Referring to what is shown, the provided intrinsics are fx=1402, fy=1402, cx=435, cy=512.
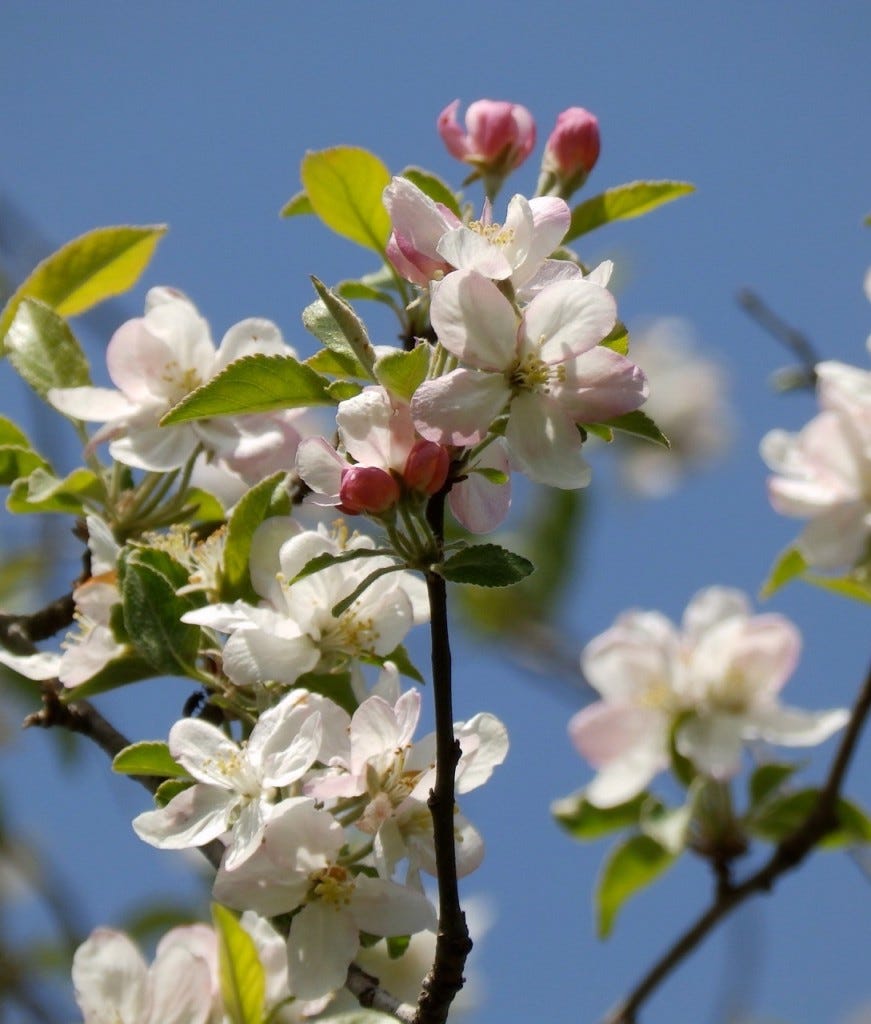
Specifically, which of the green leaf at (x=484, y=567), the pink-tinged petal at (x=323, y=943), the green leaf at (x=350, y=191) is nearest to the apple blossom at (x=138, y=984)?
the pink-tinged petal at (x=323, y=943)

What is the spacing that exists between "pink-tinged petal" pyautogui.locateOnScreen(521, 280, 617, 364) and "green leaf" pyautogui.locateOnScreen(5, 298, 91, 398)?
31.4 inches

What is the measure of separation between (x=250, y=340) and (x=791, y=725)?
1.12m

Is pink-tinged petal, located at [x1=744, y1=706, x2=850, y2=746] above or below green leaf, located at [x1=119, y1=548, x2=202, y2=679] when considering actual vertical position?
below

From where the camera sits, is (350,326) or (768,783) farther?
(768,783)

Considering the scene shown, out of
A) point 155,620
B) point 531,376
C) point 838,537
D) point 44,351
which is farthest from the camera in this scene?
point 838,537

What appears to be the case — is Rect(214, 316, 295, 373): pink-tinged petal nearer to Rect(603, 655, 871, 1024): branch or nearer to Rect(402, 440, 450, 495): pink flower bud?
Rect(402, 440, 450, 495): pink flower bud

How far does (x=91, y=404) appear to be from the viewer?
5.49 ft

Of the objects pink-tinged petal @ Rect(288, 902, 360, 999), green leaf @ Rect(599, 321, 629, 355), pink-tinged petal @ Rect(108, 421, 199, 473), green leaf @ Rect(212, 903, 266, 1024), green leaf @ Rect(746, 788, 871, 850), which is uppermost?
green leaf @ Rect(599, 321, 629, 355)

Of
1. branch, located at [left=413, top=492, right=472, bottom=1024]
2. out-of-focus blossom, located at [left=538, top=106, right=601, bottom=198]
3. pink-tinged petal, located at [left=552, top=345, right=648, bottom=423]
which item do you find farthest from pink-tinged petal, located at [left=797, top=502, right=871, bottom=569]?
branch, located at [left=413, top=492, right=472, bottom=1024]

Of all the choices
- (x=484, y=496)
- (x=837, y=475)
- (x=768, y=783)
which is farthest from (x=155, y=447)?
(x=768, y=783)

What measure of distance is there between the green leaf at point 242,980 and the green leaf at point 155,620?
0.86ft

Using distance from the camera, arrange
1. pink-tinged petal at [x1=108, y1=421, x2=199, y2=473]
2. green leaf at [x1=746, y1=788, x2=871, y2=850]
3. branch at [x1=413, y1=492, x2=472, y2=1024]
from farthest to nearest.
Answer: green leaf at [x1=746, y1=788, x2=871, y2=850] → pink-tinged petal at [x1=108, y1=421, x2=199, y2=473] → branch at [x1=413, y1=492, x2=472, y2=1024]

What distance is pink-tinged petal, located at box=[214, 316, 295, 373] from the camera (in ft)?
5.51

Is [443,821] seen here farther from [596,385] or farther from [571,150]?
[571,150]
